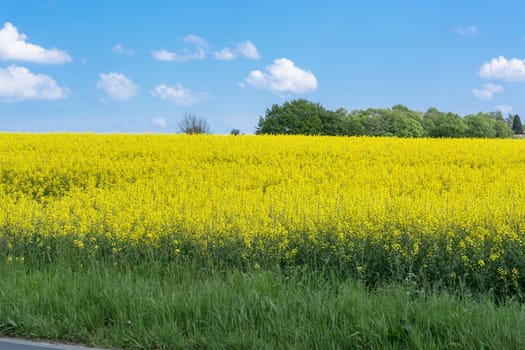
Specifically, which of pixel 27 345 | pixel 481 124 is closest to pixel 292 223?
pixel 27 345

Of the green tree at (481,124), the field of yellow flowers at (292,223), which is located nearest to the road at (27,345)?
the field of yellow flowers at (292,223)

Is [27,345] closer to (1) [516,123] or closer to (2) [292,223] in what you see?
(2) [292,223]

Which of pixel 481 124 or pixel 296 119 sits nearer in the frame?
pixel 296 119

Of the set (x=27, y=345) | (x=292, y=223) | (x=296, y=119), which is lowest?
(x=27, y=345)

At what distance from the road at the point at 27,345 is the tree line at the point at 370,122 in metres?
49.4

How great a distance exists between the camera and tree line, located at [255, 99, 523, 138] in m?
55.9

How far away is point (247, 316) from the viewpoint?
15.9 feet

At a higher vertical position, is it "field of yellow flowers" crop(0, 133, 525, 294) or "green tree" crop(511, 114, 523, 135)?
"green tree" crop(511, 114, 523, 135)

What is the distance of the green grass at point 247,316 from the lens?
4367mm

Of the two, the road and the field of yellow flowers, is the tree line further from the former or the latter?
the road

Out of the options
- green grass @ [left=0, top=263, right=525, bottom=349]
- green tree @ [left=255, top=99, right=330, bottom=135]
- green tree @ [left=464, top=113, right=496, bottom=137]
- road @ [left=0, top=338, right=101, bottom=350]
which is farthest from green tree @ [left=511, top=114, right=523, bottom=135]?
road @ [left=0, top=338, right=101, bottom=350]

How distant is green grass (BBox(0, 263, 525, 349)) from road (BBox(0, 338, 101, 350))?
0.14 m

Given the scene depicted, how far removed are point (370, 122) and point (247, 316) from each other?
70.8 metres

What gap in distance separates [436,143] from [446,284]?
17.1 meters
